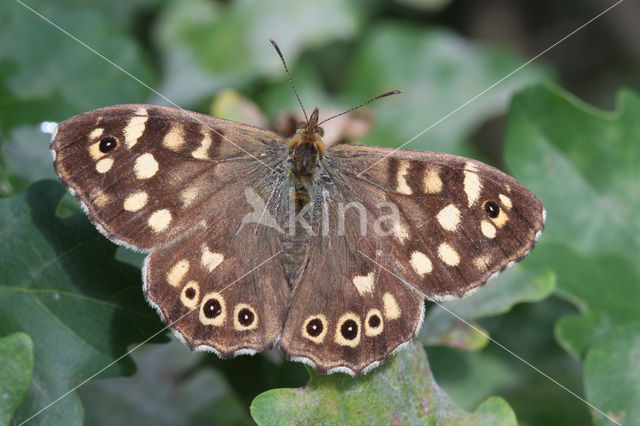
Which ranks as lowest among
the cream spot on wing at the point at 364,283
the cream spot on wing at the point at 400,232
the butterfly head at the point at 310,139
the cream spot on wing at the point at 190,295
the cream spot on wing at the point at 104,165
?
the cream spot on wing at the point at 364,283

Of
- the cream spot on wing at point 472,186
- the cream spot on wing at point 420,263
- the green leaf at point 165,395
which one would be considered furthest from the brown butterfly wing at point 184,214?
the green leaf at point 165,395

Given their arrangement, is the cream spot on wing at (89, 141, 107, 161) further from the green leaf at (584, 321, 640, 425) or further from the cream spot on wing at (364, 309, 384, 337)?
the green leaf at (584, 321, 640, 425)

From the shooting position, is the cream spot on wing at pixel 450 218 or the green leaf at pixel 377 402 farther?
the cream spot on wing at pixel 450 218

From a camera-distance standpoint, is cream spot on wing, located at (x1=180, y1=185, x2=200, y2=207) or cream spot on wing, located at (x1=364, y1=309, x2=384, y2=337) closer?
cream spot on wing, located at (x1=364, y1=309, x2=384, y2=337)

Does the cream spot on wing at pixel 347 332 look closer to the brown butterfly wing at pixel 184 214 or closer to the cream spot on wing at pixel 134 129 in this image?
the brown butterfly wing at pixel 184 214

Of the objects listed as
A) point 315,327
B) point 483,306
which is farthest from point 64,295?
point 483,306

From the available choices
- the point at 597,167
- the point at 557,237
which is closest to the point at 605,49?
the point at 597,167

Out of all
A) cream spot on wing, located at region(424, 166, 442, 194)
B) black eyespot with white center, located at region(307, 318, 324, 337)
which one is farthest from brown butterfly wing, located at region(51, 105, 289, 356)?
cream spot on wing, located at region(424, 166, 442, 194)
